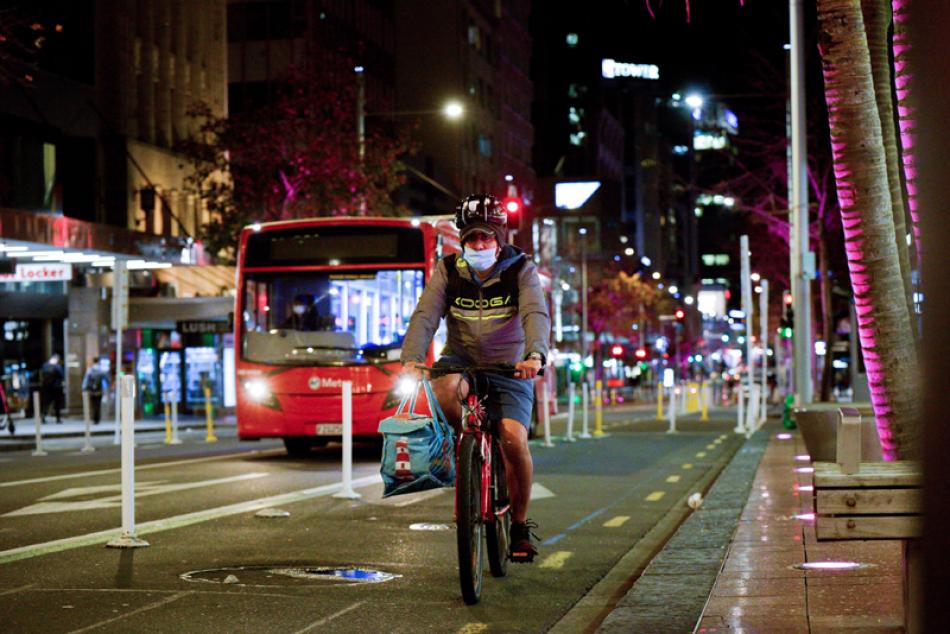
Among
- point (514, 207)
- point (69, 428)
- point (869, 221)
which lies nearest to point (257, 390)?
point (514, 207)

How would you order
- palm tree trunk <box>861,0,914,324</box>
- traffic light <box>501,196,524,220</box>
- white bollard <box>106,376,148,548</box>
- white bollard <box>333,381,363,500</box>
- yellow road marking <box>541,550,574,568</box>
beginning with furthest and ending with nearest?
traffic light <box>501,196,524,220</box> < white bollard <box>333,381,363,500</box> < white bollard <box>106,376,148,548</box> < yellow road marking <box>541,550,574,568</box> < palm tree trunk <box>861,0,914,324</box>

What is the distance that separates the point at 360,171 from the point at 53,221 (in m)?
12.7

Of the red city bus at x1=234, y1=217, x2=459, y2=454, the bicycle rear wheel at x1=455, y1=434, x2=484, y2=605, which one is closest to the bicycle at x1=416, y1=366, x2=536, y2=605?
the bicycle rear wheel at x1=455, y1=434, x2=484, y2=605

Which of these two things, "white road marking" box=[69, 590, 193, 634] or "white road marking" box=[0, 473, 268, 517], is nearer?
"white road marking" box=[69, 590, 193, 634]

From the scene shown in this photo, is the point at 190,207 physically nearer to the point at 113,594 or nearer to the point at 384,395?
the point at 384,395

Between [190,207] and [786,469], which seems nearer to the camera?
[786,469]

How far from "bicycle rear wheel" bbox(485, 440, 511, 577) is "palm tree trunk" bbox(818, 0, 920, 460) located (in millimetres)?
1934

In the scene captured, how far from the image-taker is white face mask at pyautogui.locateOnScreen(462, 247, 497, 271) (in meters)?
7.64

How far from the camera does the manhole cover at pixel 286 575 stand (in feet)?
26.4

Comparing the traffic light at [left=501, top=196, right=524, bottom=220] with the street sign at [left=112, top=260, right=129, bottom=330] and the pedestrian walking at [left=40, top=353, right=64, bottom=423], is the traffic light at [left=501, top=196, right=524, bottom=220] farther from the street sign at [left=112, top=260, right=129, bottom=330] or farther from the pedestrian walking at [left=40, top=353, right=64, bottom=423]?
the pedestrian walking at [left=40, top=353, right=64, bottom=423]

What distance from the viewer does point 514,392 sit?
7.70 metres

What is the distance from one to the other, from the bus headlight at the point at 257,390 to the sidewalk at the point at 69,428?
319 inches

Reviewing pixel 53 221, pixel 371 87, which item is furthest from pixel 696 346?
pixel 53 221

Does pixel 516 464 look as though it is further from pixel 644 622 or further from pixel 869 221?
pixel 869 221
